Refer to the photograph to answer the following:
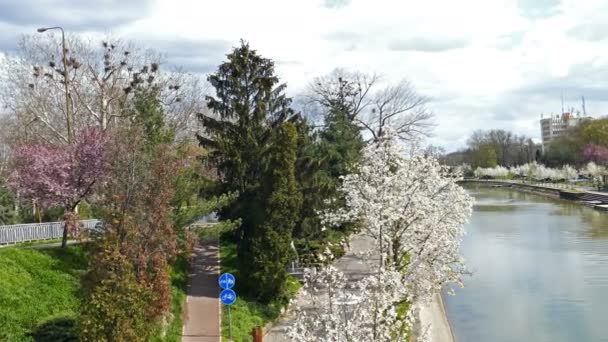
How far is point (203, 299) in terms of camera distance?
2077cm

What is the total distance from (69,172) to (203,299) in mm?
6404

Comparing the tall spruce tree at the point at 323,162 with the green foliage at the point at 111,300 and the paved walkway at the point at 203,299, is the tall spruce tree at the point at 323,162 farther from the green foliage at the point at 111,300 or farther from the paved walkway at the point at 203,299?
the green foliage at the point at 111,300

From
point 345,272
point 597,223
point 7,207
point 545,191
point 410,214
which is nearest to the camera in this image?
point 410,214

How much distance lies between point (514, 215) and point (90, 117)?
139 ft

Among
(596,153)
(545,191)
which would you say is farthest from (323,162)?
(596,153)

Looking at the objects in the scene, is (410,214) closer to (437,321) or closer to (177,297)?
(437,321)

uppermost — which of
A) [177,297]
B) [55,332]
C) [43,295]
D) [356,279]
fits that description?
[43,295]

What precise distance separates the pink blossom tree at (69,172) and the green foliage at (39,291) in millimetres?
1676

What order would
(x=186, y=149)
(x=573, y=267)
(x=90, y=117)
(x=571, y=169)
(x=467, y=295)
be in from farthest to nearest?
(x=571, y=169), (x=90, y=117), (x=573, y=267), (x=467, y=295), (x=186, y=149)

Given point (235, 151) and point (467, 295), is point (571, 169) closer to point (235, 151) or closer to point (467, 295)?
point (467, 295)

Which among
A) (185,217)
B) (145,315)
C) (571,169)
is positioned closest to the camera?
(145,315)

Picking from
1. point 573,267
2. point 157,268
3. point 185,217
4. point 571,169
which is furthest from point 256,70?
point 571,169

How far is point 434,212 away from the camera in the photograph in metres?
21.8

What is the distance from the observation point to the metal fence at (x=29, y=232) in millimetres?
23078
